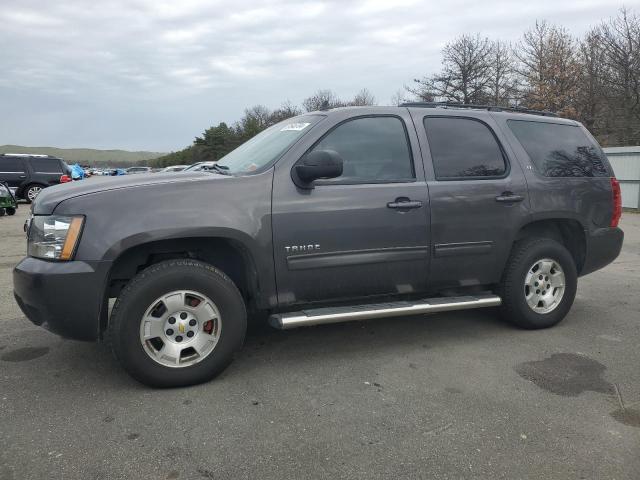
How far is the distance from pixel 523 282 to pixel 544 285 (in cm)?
29

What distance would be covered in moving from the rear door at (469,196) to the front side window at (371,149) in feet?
0.63

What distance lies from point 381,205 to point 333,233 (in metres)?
0.44

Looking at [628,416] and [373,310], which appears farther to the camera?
[373,310]

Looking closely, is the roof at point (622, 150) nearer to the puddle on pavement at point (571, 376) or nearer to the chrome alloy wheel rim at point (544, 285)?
the chrome alloy wheel rim at point (544, 285)

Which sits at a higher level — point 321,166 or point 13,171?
point 13,171

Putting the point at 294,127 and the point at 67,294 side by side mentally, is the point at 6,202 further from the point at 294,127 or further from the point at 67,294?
the point at 67,294

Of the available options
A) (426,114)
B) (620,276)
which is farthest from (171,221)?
(620,276)

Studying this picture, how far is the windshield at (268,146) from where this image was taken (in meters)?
3.88

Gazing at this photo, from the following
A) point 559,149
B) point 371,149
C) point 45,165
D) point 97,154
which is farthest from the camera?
point 97,154

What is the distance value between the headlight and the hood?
0.08m

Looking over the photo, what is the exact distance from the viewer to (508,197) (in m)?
4.37

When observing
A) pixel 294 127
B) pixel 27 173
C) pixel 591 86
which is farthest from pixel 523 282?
pixel 591 86

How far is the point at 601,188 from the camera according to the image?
4871 mm

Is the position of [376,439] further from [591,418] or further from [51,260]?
[51,260]
